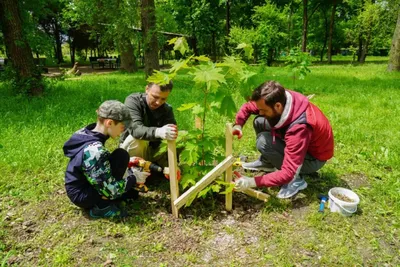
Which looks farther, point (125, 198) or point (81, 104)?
point (81, 104)

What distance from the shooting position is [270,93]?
8.25ft

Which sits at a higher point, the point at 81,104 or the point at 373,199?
the point at 81,104

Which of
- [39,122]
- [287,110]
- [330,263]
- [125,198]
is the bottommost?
[330,263]

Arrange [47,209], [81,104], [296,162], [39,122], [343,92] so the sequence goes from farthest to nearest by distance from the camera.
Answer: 1. [343,92]
2. [81,104]
3. [39,122]
4. [47,209]
5. [296,162]

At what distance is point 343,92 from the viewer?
7.96m

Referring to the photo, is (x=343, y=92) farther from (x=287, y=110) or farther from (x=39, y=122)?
(x=39, y=122)

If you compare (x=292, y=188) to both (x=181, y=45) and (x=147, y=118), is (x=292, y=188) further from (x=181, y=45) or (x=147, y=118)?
(x=181, y=45)

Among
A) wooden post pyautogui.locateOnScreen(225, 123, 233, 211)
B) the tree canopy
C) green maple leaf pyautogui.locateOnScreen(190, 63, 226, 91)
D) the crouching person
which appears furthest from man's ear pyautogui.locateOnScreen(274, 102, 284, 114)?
the tree canopy

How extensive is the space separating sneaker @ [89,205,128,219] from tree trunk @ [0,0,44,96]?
598 cm

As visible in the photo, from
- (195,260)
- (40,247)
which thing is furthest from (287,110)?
(40,247)

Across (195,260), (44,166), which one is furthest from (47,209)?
(195,260)

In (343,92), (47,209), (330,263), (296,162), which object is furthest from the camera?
(343,92)

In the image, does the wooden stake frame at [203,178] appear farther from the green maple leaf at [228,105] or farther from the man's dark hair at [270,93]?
the man's dark hair at [270,93]

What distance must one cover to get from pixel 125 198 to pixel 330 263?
6.49 ft
